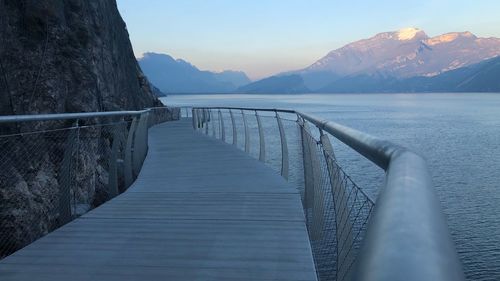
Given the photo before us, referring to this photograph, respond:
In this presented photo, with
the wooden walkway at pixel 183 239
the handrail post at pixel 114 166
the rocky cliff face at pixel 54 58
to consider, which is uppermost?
the rocky cliff face at pixel 54 58

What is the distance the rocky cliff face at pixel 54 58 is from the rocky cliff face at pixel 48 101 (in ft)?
0.08

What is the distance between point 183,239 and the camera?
4.20 meters

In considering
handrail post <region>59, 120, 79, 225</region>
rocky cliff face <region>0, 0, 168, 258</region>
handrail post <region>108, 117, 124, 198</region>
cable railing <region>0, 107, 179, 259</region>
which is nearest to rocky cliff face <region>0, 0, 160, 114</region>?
rocky cliff face <region>0, 0, 168, 258</region>

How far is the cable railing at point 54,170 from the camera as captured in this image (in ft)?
17.4

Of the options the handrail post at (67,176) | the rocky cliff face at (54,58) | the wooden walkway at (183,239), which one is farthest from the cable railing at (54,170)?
the rocky cliff face at (54,58)

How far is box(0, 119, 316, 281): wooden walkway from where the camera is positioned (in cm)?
335

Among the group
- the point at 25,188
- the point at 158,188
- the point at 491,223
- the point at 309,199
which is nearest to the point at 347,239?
the point at 309,199

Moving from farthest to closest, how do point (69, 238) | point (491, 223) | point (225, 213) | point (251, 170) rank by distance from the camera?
point (491, 223), point (251, 170), point (225, 213), point (69, 238)

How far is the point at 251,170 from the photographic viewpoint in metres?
8.37

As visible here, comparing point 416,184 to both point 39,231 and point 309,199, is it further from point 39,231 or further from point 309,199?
point 39,231

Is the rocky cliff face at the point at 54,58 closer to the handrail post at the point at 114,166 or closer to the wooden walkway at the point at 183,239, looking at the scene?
the handrail post at the point at 114,166

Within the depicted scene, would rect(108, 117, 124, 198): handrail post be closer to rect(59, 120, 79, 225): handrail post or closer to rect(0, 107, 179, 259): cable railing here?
rect(0, 107, 179, 259): cable railing

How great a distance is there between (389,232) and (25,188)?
9053 mm

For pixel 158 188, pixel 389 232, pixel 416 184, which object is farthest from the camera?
pixel 158 188
